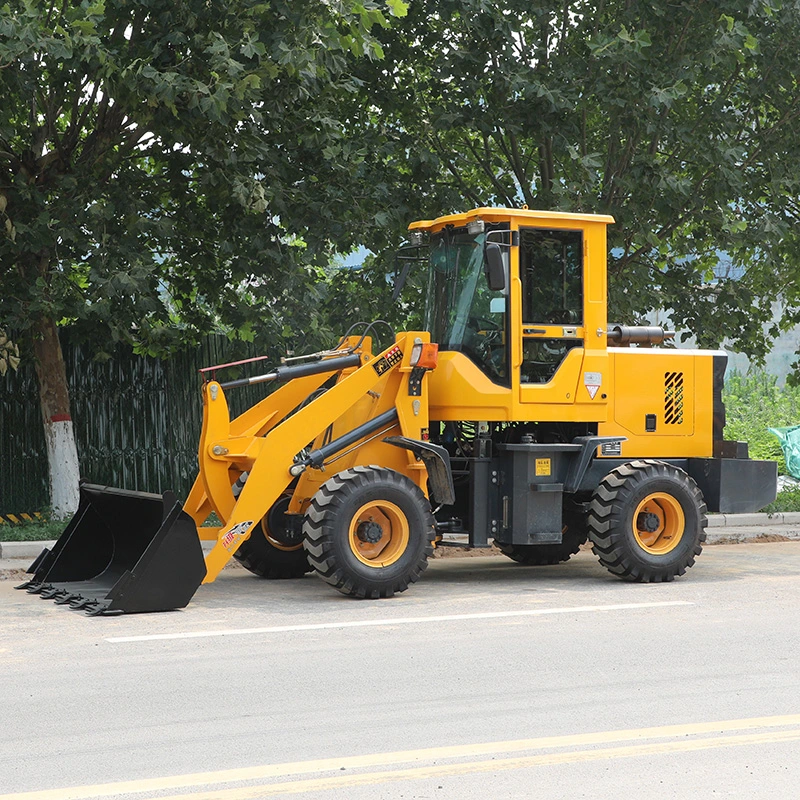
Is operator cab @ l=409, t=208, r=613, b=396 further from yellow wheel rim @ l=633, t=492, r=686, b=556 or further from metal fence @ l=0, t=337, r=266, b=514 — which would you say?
metal fence @ l=0, t=337, r=266, b=514

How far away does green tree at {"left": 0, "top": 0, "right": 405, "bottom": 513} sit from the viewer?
37.3 ft

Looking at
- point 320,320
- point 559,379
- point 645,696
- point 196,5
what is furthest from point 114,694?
point 320,320

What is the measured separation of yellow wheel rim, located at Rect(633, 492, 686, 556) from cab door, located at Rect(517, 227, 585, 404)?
119 cm

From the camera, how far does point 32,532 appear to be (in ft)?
44.0

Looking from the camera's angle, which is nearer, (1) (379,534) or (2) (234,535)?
(2) (234,535)

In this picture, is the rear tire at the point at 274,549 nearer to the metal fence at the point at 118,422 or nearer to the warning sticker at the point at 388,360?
the warning sticker at the point at 388,360

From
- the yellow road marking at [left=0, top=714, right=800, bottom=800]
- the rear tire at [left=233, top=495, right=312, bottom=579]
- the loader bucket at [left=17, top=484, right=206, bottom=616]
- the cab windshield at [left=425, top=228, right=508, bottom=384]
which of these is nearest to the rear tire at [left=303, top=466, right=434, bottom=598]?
the loader bucket at [left=17, top=484, right=206, bottom=616]

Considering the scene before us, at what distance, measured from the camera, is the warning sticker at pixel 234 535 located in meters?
9.88

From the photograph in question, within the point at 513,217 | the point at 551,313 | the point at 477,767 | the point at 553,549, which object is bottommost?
the point at 477,767

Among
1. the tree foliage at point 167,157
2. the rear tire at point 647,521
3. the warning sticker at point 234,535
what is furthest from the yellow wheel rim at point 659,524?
the tree foliage at point 167,157

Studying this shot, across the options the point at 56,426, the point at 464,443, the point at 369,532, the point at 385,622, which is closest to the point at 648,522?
the point at 464,443

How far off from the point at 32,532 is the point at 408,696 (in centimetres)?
773

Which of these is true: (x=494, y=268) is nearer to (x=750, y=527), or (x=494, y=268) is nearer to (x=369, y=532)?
(x=369, y=532)

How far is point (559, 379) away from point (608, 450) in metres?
0.82
